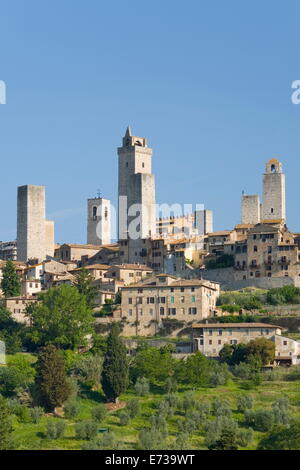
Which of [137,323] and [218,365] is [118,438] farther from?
[137,323]

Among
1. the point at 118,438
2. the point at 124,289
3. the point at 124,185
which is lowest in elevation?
the point at 118,438

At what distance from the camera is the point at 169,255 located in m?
133

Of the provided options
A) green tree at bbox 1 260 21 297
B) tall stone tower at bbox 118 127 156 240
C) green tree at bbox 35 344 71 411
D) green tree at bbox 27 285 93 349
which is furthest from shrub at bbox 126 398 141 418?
tall stone tower at bbox 118 127 156 240

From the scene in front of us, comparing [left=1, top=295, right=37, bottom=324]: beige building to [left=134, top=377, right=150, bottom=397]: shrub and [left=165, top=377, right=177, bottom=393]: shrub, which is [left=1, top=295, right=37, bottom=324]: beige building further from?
[left=165, top=377, right=177, bottom=393]: shrub

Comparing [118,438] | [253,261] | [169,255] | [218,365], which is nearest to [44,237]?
[169,255]

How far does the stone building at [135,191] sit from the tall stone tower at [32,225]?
7538 mm

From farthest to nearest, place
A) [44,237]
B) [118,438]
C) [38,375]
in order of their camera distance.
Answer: [44,237]
[38,375]
[118,438]

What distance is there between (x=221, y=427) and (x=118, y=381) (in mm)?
12335

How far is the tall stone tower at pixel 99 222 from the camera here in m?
151

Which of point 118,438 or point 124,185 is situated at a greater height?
point 124,185

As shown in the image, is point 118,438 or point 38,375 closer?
point 118,438

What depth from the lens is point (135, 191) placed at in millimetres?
142375

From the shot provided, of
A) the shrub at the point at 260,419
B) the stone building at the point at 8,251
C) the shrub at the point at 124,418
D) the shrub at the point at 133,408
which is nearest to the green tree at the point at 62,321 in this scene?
the shrub at the point at 133,408

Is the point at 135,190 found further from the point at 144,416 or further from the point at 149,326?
the point at 144,416
